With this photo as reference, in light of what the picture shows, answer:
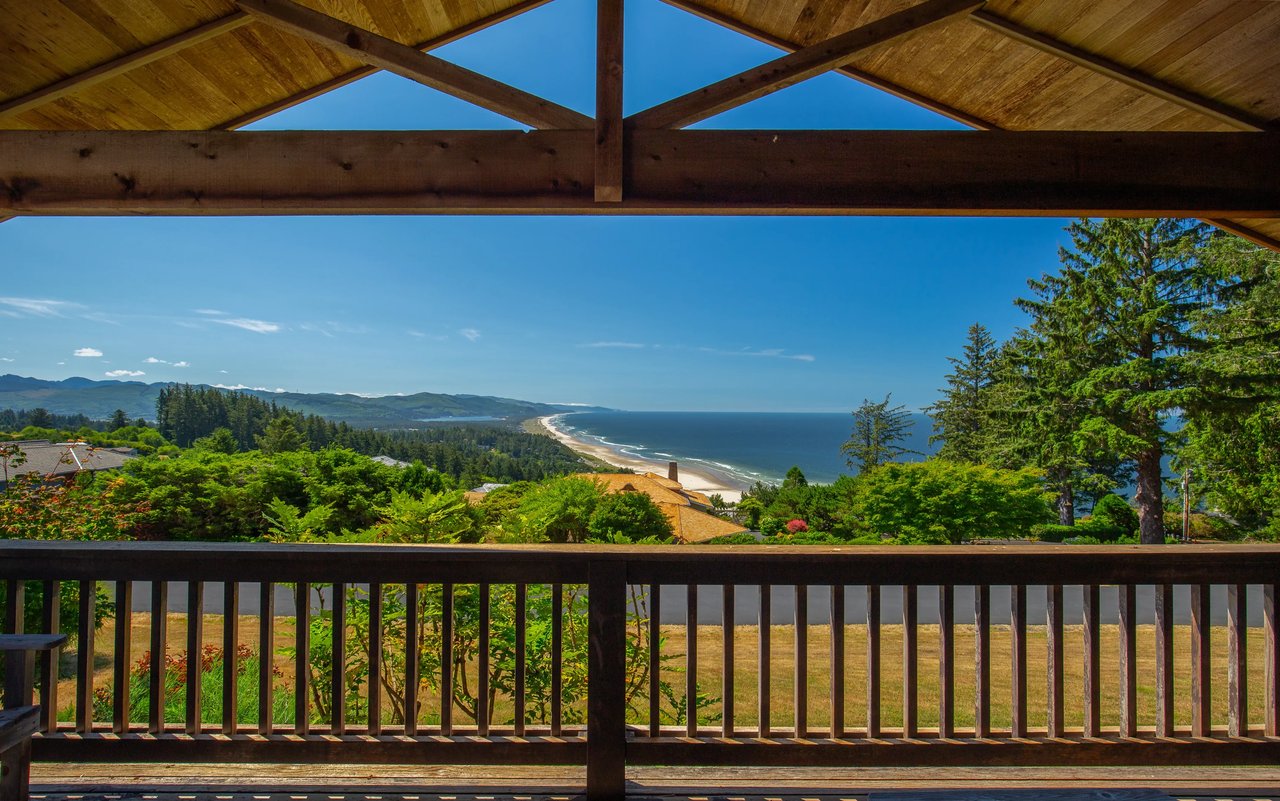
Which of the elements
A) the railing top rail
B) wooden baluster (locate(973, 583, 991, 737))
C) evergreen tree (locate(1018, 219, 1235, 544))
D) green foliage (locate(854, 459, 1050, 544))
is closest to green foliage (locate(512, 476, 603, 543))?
the railing top rail

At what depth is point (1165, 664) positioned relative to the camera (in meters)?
1.74

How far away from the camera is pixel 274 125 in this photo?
278 centimetres

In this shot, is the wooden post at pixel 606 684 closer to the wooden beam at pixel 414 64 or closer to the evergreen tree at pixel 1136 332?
the wooden beam at pixel 414 64

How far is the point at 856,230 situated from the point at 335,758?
102 feet

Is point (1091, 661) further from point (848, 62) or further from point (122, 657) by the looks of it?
point (122, 657)

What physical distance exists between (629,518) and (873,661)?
303 centimetres

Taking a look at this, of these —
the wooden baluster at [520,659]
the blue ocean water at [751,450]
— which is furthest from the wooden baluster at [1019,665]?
the blue ocean water at [751,450]

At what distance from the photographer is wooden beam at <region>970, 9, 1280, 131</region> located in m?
2.06

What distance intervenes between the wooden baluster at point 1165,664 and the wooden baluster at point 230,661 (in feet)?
8.80

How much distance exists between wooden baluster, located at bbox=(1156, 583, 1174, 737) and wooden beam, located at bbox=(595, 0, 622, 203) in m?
2.01

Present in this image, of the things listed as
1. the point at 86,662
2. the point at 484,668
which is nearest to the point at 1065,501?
the point at 484,668

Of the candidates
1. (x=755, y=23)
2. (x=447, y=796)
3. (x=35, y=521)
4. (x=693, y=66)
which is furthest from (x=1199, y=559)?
(x=35, y=521)

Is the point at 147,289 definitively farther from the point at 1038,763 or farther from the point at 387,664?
the point at 1038,763

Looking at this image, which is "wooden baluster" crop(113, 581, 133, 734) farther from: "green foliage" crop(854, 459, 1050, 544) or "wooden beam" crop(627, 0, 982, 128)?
"green foliage" crop(854, 459, 1050, 544)
